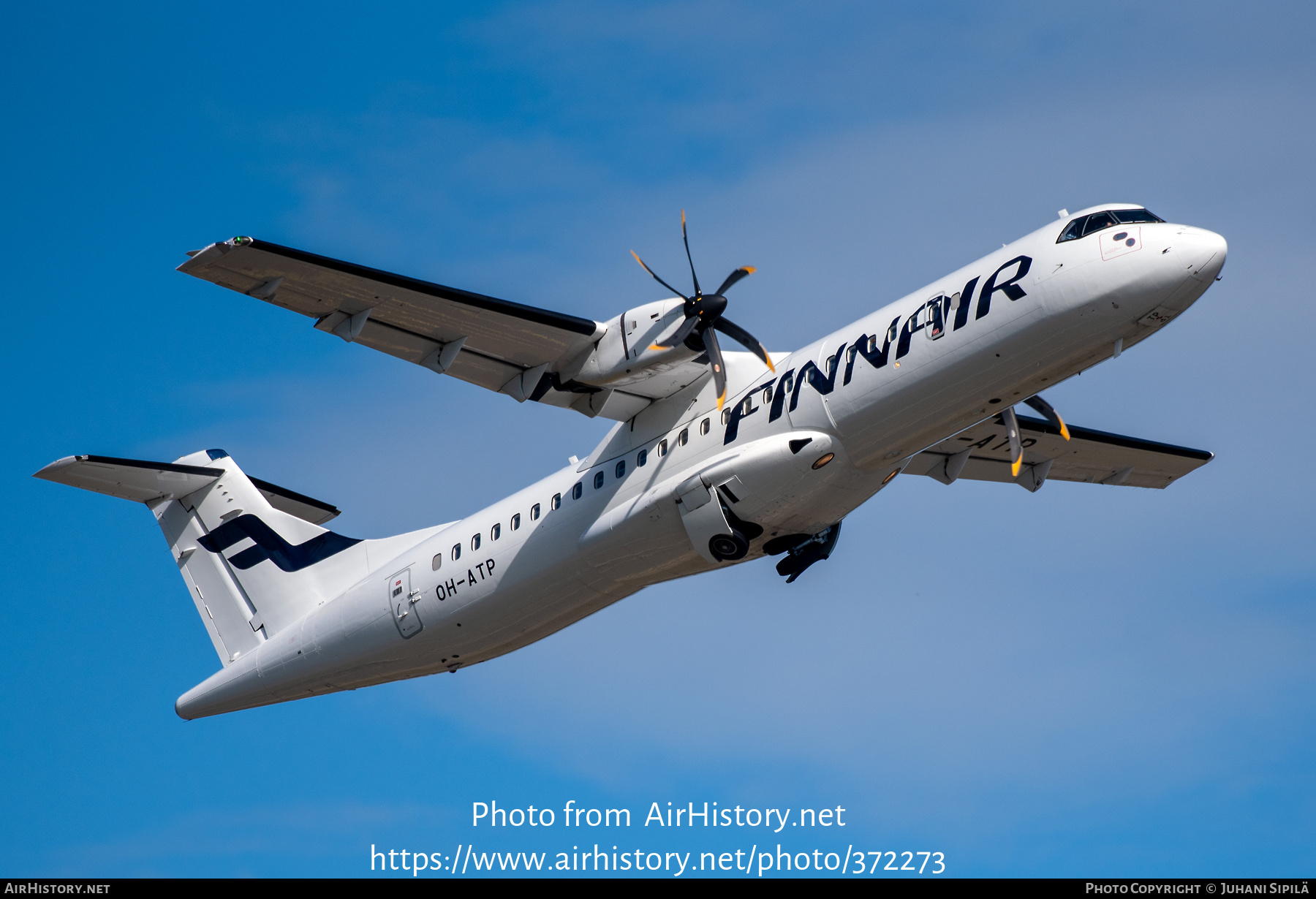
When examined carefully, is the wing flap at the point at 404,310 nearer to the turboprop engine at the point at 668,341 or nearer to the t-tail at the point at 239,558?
the turboprop engine at the point at 668,341

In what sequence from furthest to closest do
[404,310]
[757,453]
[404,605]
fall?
1. [404,605]
2. [404,310]
3. [757,453]

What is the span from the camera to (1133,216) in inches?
600

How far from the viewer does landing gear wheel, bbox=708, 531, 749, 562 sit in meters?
17.0

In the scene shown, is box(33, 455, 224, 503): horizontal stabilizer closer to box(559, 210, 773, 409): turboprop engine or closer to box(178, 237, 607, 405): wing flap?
box(178, 237, 607, 405): wing flap

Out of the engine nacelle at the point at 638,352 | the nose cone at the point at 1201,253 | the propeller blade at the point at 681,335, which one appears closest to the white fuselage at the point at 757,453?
the nose cone at the point at 1201,253

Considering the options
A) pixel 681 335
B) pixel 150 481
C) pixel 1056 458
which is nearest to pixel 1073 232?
pixel 681 335

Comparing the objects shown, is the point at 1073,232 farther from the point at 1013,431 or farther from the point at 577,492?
the point at 577,492

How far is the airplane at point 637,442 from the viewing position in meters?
15.4

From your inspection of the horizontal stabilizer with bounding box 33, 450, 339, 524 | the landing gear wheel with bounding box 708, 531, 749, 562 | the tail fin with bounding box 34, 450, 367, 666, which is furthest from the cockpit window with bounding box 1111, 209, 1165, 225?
the horizontal stabilizer with bounding box 33, 450, 339, 524

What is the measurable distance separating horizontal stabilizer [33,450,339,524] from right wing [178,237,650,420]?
4.86 metres

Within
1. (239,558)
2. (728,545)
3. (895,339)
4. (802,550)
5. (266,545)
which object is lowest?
(728,545)

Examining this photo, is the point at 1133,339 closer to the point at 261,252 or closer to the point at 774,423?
the point at 774,423

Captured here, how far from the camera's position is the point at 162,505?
2238 centimetres

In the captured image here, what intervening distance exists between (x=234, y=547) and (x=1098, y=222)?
47.5 feet
